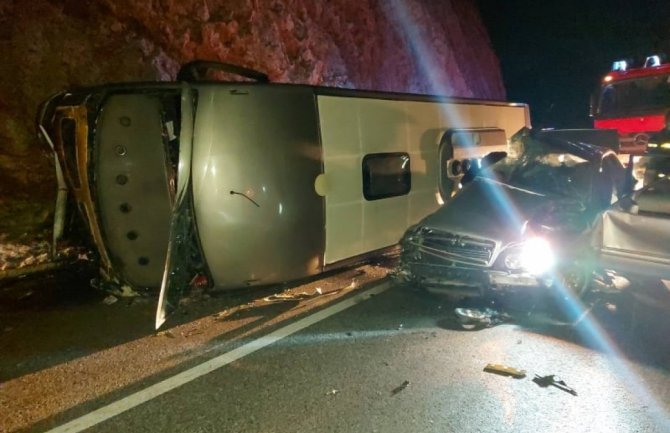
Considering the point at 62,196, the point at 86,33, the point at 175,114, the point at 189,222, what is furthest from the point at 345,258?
the point at 86,33

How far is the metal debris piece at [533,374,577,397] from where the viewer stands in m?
3.26

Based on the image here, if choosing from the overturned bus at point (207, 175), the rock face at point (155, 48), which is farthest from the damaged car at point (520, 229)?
the rock face at point (155, 48)

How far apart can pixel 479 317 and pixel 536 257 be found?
2.38 ft

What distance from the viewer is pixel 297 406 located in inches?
123

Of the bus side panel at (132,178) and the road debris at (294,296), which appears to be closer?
the bus side panel at (132,178)

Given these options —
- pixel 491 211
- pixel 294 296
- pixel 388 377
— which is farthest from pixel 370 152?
pixel 388 377

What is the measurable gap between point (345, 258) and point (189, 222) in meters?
1.78

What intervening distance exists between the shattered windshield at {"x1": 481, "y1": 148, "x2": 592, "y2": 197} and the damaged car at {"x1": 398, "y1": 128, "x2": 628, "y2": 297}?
10 mm

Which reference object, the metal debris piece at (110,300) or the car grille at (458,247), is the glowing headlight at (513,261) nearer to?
the car grille at (458,247)

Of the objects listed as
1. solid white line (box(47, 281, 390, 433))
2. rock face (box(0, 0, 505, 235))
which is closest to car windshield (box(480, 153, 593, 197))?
solid white line (box(47, 281, 390, 433))

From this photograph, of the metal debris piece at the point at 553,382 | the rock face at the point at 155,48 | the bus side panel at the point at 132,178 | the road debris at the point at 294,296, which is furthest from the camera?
the rock face at the point at 155,48

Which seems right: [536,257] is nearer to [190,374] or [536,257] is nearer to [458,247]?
[458,247]

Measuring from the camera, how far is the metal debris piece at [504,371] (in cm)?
347

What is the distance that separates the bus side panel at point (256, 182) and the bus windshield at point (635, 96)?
35.0 feet
